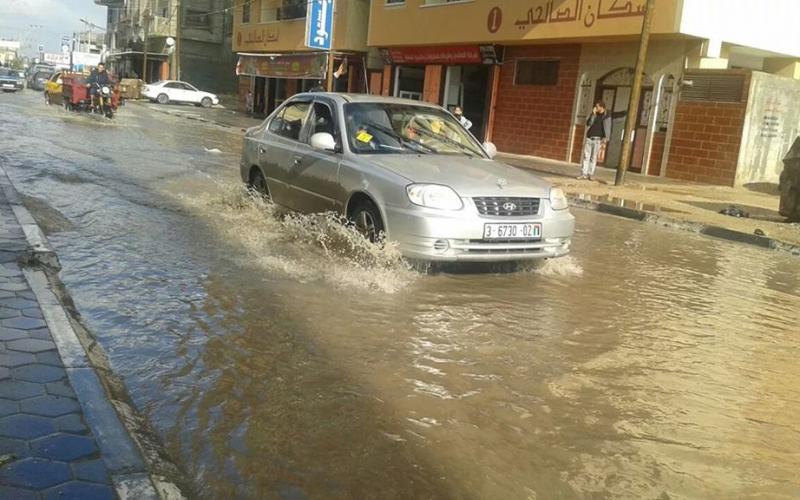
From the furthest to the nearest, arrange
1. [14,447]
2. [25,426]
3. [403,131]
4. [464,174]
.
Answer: [403,131], [464,174], [25,426], [14,447]

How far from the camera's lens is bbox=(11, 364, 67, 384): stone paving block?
11.8 ft

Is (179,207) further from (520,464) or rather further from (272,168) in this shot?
(520,464)

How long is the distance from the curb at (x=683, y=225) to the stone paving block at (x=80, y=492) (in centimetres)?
950

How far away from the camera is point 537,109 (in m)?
23.0

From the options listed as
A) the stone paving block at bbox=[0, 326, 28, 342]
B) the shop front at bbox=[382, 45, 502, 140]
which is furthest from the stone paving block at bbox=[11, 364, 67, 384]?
the shop front at bbox=[382, 45, 502, 140]

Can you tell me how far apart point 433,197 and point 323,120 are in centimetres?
208

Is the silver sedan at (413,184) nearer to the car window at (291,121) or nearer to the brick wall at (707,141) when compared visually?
the car window at (291,121)

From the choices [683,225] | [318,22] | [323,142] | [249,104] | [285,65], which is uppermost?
[318,22]

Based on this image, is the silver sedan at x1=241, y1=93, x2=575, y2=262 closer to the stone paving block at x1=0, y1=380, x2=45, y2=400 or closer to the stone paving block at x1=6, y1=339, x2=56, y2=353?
the stone paving block at x1=6, y1=339, x2=56, y2=353

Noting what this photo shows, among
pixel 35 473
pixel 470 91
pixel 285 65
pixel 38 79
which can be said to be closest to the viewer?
pixel 35 473

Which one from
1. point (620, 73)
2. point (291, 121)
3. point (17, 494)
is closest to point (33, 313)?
point (17, 494)

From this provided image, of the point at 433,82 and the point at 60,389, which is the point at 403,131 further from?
the point at 433,82

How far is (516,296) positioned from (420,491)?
3354 millimetres

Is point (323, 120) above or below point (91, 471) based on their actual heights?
above
